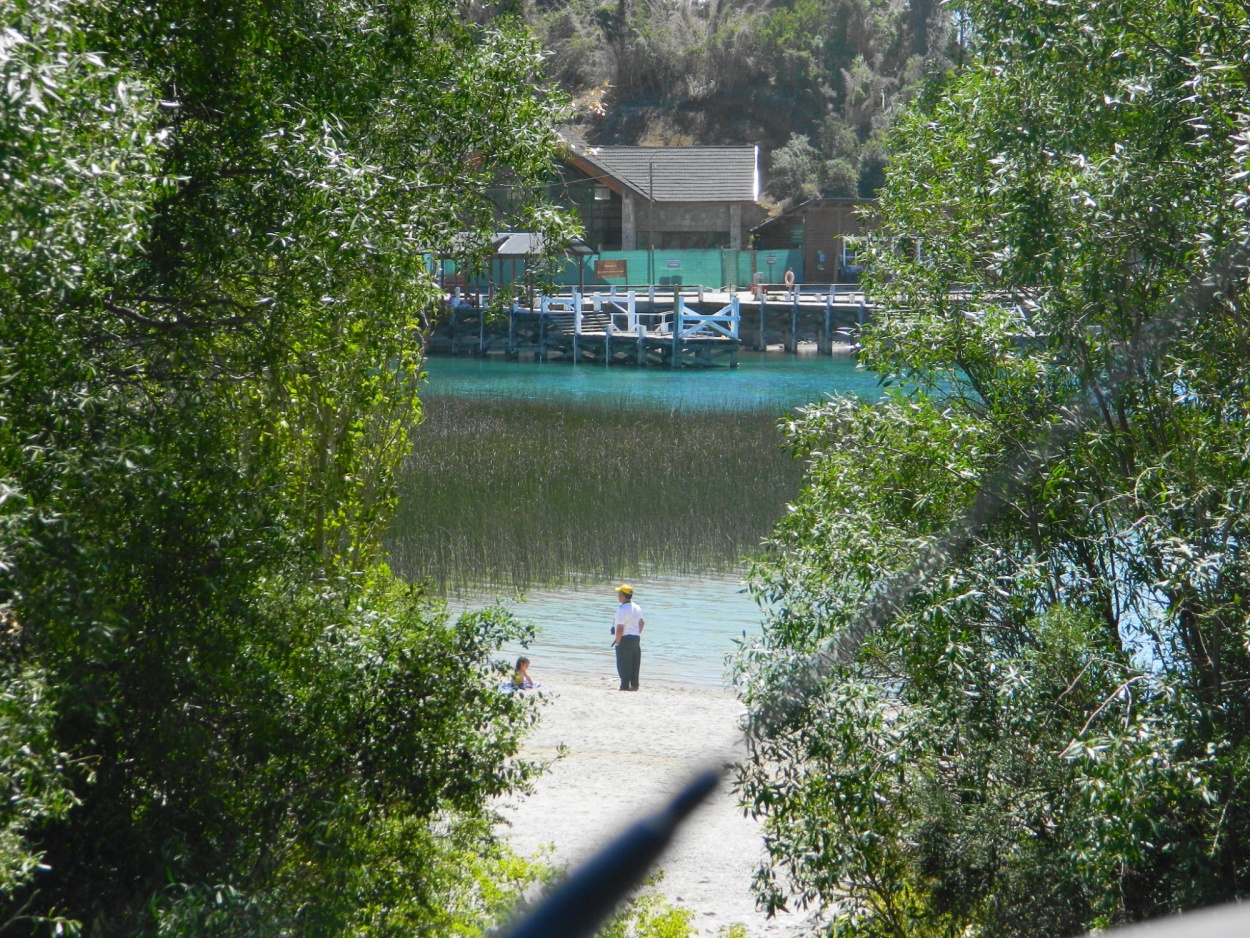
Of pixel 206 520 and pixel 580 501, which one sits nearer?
pixel 206 520

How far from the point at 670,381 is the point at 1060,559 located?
130ft

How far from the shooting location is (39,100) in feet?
11.9

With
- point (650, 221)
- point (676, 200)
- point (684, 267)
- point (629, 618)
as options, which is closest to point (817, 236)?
point (684, 267)

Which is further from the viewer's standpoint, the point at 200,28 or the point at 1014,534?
the point at 1014,534

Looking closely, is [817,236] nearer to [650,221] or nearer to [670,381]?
[650,221]

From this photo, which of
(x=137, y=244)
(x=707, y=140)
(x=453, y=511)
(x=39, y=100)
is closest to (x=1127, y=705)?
(x=137, y=244)

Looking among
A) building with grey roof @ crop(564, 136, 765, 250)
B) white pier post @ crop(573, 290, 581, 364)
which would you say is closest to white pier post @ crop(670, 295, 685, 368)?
white pier post @ crop(573, 290, 581, 364)

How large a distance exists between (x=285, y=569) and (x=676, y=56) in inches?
3163

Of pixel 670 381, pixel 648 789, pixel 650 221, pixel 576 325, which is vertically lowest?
pixel 648 789

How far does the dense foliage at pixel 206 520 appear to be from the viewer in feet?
13.5

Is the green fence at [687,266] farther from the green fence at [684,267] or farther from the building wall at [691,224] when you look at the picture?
the building wall at [691,224]

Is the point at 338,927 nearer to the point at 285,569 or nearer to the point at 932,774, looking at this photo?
the point at 285,569

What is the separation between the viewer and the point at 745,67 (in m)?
81.4

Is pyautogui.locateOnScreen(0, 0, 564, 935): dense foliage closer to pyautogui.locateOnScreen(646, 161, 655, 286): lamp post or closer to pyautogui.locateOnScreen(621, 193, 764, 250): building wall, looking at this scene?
pyautogui.locateOnScreen(646, 161, 655, 286): lamp post
